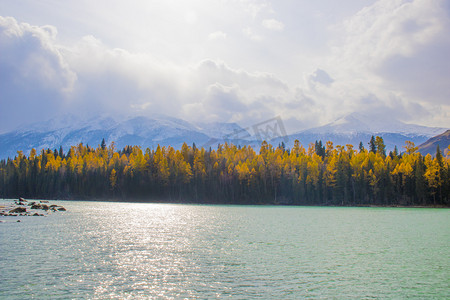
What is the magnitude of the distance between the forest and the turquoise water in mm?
77255

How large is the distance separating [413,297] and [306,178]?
10259 centimetres

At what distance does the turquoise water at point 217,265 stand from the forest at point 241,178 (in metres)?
77.3

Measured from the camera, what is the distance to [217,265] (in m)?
24.3

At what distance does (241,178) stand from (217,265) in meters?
99.5

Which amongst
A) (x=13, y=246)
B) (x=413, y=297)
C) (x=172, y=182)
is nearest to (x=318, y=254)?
(x=413, y=297)

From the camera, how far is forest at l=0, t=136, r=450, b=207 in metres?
111

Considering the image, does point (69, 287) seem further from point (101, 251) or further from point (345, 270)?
point (345, 270)

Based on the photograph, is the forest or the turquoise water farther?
the forest

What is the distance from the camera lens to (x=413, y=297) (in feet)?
60.4

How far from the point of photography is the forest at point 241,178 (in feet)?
365

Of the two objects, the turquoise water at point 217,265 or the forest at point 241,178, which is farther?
the forest at point 241,178

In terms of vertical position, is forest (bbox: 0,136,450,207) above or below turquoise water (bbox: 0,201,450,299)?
above

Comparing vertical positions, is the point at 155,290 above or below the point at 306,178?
below

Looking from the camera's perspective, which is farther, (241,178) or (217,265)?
(241,178)
